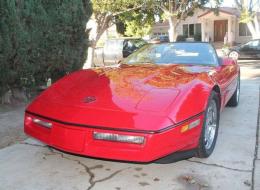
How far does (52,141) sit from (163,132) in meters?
1.13

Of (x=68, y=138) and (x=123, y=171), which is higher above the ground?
(x=68, y=138)

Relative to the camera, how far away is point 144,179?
388cm

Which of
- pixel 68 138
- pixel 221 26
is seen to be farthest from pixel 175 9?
pixel 68 138

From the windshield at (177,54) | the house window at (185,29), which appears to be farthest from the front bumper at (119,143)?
the house window at (185,29)

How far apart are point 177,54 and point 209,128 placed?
59.4 inches

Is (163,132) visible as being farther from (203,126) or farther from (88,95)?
(88,95)

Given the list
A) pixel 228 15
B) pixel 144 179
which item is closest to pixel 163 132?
pixel 144 179

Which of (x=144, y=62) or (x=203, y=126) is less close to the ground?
(x=144, y=62)

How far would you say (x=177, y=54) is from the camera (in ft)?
18.6

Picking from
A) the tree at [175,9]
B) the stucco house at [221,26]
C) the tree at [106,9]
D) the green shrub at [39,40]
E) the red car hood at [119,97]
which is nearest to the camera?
the red car hood at [119,97]

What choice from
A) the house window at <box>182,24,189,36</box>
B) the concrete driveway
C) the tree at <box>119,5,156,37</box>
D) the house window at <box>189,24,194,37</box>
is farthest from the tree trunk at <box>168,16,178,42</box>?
the house window at <box>182,24,189,36</box>

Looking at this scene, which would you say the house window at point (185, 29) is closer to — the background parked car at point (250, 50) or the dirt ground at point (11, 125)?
the background parked car at point (250, 50)

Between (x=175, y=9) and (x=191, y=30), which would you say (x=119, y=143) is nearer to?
(x=175, y=9)

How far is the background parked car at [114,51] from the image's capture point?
17.1m
